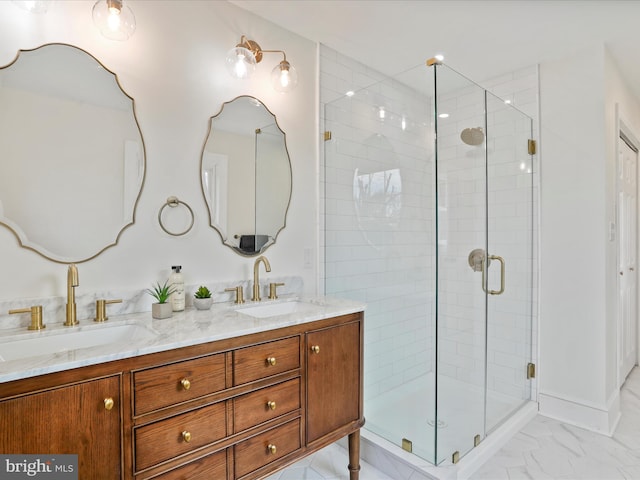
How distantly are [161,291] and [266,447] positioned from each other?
829mm

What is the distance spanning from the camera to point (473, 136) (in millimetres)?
2305

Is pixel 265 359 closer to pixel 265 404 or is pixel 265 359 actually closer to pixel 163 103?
pixel 265 404

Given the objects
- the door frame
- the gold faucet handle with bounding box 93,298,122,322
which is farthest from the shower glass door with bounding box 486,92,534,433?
the gold faucet handle with bounding box 93,298,122,322

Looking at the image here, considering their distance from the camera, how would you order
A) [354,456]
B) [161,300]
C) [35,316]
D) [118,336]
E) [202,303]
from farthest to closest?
1. [354,456]
2. [202,303]
3. [161,300]
4. [118,336]
5. [35,316]

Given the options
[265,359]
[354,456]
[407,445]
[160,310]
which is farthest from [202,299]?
[407,445]

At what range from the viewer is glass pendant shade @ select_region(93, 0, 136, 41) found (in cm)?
148

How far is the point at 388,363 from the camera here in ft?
8.42

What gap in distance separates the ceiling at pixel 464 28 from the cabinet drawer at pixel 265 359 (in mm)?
1763

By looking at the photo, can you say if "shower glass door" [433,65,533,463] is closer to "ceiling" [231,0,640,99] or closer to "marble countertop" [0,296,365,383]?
"ceiling" [231,0,640,99]

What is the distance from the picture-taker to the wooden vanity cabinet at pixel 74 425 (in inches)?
38.1

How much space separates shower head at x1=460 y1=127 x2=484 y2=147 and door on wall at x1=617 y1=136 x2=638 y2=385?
1.52m

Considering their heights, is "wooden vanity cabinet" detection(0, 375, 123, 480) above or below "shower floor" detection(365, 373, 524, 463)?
above

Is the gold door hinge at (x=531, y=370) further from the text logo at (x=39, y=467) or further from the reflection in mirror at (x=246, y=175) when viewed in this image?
the text logo at (x=39, y=467)

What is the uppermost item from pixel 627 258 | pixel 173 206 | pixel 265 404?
pixel 173 206
